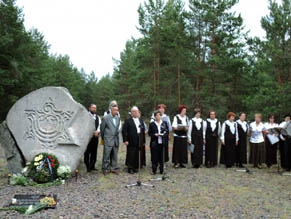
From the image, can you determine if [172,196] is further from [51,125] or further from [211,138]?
[211,138]

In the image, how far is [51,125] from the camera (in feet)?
23.5

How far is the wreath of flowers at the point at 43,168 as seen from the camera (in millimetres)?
6582

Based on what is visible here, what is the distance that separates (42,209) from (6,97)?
48.5 feet

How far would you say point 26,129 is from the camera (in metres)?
7.09

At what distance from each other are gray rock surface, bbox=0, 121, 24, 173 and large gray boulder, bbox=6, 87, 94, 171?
5.2 inches

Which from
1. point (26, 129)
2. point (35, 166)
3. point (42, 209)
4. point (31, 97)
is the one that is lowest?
point (42, 209)

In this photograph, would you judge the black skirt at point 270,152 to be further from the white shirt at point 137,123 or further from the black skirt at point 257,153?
the white shirt at point 137,123

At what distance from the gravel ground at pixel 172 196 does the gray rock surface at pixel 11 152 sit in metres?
0.37

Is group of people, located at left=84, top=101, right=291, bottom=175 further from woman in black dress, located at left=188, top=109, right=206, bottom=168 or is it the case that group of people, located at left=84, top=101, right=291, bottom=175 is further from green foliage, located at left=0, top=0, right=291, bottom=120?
green foliage, located at left=0, top=0, right=291, bottom=120

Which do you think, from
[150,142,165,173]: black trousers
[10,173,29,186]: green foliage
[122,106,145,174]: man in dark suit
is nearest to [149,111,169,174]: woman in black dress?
[150,142,165,173]: black trousers

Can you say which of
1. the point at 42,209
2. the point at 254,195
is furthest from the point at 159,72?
the point at 42,209

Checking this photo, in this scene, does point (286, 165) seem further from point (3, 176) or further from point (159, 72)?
point (159, 72)

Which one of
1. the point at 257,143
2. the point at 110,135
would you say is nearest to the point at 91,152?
the point at 110,135

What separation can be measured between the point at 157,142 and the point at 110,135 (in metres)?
1.20
